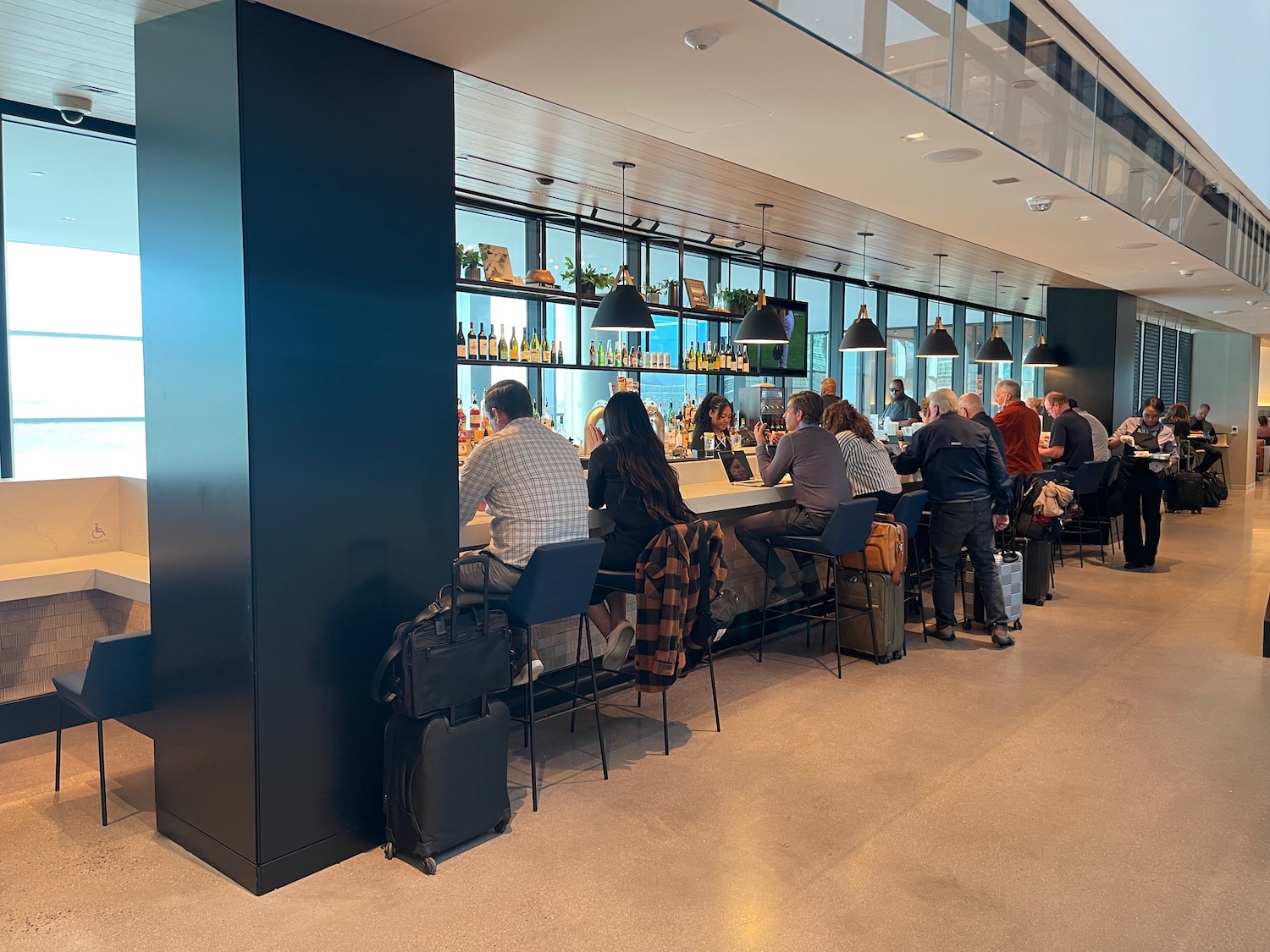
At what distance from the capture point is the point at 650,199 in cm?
721

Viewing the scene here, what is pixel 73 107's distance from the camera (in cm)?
459

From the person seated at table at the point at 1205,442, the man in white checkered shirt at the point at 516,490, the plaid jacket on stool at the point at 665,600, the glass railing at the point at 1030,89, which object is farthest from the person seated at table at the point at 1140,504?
the man in white checkered shirt at the point at 516,490

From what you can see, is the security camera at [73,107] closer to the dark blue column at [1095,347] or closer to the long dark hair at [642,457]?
the long dark hair at [642,457]

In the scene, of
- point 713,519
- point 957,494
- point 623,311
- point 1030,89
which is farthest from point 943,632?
point 1030,89

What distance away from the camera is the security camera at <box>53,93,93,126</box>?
446 cm

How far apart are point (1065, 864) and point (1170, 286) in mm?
8139

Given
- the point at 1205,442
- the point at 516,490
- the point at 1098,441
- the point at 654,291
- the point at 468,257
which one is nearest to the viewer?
the point at 516,490

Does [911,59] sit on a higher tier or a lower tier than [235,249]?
higher

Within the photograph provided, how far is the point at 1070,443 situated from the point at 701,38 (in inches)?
245

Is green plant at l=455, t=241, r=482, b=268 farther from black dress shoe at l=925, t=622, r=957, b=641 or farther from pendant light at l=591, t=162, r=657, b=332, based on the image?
black dress shoe at l=925, t=622, r=957, b=641

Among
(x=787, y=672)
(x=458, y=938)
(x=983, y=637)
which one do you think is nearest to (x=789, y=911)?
(x=458, y=938)

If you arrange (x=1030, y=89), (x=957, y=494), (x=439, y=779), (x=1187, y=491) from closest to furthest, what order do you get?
1. (x=439, y=779)
2. (x=1030, y=89)
3. (x=957, y=494)
4. (x=1187, y=491)

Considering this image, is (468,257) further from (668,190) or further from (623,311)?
(668,190)

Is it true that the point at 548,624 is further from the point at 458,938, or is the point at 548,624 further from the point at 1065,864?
the point at 1065,864
